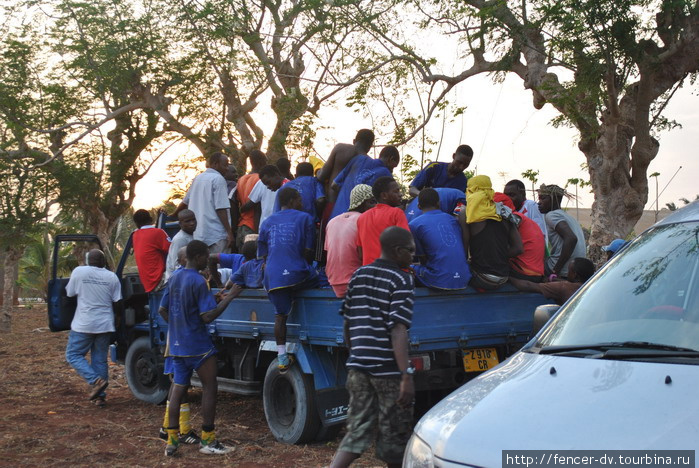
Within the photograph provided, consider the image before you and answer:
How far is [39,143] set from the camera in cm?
2006

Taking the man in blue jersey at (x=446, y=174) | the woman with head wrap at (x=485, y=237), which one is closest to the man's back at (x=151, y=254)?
the man in blue jersey at (x=446, y=174)

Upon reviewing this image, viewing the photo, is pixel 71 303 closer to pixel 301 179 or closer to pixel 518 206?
pixel 301 179

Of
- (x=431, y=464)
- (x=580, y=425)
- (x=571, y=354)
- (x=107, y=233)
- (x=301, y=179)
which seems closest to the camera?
(x=580, y=425)

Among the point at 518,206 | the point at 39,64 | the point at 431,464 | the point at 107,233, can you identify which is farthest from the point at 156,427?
the point at 107,233

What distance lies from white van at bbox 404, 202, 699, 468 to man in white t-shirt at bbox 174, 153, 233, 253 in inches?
220

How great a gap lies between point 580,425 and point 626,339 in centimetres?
80

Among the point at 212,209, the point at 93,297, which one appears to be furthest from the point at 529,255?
the point at 93,297

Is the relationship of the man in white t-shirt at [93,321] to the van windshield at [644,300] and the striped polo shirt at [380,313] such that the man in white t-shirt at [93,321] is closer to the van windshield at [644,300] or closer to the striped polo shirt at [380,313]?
the striped polo shirt at [380,313]

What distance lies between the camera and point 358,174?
7352mm

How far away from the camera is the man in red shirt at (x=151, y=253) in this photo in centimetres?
889

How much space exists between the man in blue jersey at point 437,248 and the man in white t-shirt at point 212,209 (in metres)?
2.95

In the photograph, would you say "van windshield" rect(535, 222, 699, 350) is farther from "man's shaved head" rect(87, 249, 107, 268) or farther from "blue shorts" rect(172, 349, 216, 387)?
"man's shaved head" rect(87, 249, 107, 268)

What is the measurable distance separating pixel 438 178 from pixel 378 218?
86.6 inches

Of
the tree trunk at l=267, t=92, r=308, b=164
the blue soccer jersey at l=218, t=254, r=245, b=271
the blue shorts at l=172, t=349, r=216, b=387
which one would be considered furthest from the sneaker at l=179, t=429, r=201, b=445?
the tree trunk at l=267, t=92, r=308, b=164
